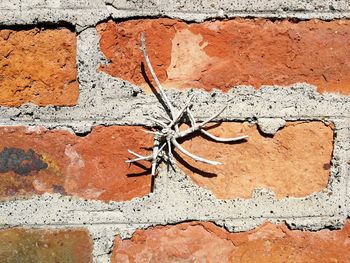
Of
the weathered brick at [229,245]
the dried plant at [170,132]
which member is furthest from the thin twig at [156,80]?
the weathered brick at [229,245]

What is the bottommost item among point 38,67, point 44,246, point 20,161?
point 44,246

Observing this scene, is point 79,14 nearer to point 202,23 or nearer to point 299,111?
point 202,23

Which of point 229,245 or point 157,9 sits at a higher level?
point 157,9

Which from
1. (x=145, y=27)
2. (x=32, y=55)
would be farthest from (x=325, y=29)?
(x=32, y=55)

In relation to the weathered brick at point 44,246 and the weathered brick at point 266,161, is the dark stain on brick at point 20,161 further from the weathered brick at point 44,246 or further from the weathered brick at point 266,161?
the weathered brick at point 266,161

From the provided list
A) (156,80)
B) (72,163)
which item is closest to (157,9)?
(156,80)

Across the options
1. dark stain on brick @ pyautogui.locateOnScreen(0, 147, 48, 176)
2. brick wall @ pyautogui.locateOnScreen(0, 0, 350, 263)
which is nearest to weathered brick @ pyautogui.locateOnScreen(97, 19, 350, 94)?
brick wall @ pyautogui.locateOnScreen(0, 0, 350, 263)

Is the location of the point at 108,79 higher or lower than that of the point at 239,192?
higher

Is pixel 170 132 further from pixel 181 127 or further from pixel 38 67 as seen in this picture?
pixel 38 67
